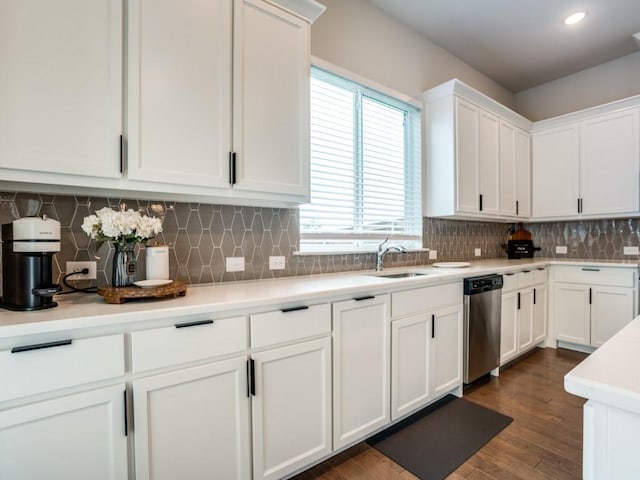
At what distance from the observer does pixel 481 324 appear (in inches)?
105

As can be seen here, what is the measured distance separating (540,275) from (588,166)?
4.64 ft

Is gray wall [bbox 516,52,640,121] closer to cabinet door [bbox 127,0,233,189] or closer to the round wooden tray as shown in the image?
cabinet door [bbox 127,0,233,189]

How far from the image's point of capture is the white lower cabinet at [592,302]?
10.6 feet

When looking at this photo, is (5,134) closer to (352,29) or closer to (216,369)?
(216,369)

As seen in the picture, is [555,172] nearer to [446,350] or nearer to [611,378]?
[446,350]

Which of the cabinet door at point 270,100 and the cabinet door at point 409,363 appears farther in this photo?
the cabinet door at point 409,363

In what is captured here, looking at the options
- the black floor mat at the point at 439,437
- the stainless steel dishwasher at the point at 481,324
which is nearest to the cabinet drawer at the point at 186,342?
the black floor mat at the point at 439,437

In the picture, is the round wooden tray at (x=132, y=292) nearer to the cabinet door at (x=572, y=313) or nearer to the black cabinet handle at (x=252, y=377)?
the black cabinet handle at (x=252, y=377)

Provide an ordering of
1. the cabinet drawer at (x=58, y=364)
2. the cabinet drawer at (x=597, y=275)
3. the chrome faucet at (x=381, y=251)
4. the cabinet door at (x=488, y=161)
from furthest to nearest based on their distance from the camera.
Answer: the cabinet door at (x=488, y=161) < the cabinet drawer at (x=597, y=275) < the chrome faucet at (x=381, y=251) < the cabinet drawer at (x=58, y=364)

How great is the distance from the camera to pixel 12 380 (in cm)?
99

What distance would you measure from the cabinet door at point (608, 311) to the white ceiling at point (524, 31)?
2.54 m

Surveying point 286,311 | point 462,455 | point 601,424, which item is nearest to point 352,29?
point 286,311

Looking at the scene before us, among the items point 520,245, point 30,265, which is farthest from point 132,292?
point 520,245

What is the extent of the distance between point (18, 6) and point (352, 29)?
86.5 inches
